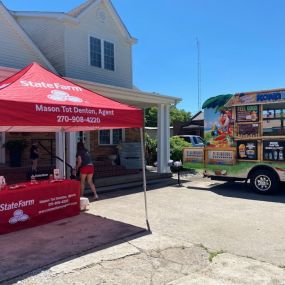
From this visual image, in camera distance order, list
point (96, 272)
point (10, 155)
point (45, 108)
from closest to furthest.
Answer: point (96, 272)
point (45, 108)
point (10, 155)

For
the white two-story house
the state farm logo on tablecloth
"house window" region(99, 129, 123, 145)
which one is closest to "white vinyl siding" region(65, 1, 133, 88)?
the white two-story house

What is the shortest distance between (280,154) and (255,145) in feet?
2.47

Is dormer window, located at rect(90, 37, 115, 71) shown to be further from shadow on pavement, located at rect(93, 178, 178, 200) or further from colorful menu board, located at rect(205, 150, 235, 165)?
colorful menu board, located at rect(205, 150, 235, 165)

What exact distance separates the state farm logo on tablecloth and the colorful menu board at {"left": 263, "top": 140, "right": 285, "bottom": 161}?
22.0 ft

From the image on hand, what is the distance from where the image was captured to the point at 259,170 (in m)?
10.0

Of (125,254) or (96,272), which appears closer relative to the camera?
(96,272)

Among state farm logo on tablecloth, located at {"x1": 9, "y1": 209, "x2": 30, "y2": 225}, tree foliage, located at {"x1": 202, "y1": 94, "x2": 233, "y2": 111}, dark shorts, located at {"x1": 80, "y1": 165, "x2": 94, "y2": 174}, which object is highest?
tree foliage, located at {"x1": 202, "y1": 94, "x2": 233, "y2": 111}

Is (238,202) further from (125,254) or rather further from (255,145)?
(125,254)

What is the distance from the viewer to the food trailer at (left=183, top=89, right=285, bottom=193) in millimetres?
9656

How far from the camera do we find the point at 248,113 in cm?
1012

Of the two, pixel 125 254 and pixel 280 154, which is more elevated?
pixel 280 154

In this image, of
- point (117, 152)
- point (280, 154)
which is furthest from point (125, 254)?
point (117, 152)

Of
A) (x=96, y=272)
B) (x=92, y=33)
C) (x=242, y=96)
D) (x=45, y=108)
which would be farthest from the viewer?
(x=92, y=33)

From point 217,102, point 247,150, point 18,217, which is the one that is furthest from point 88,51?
point 18,217
